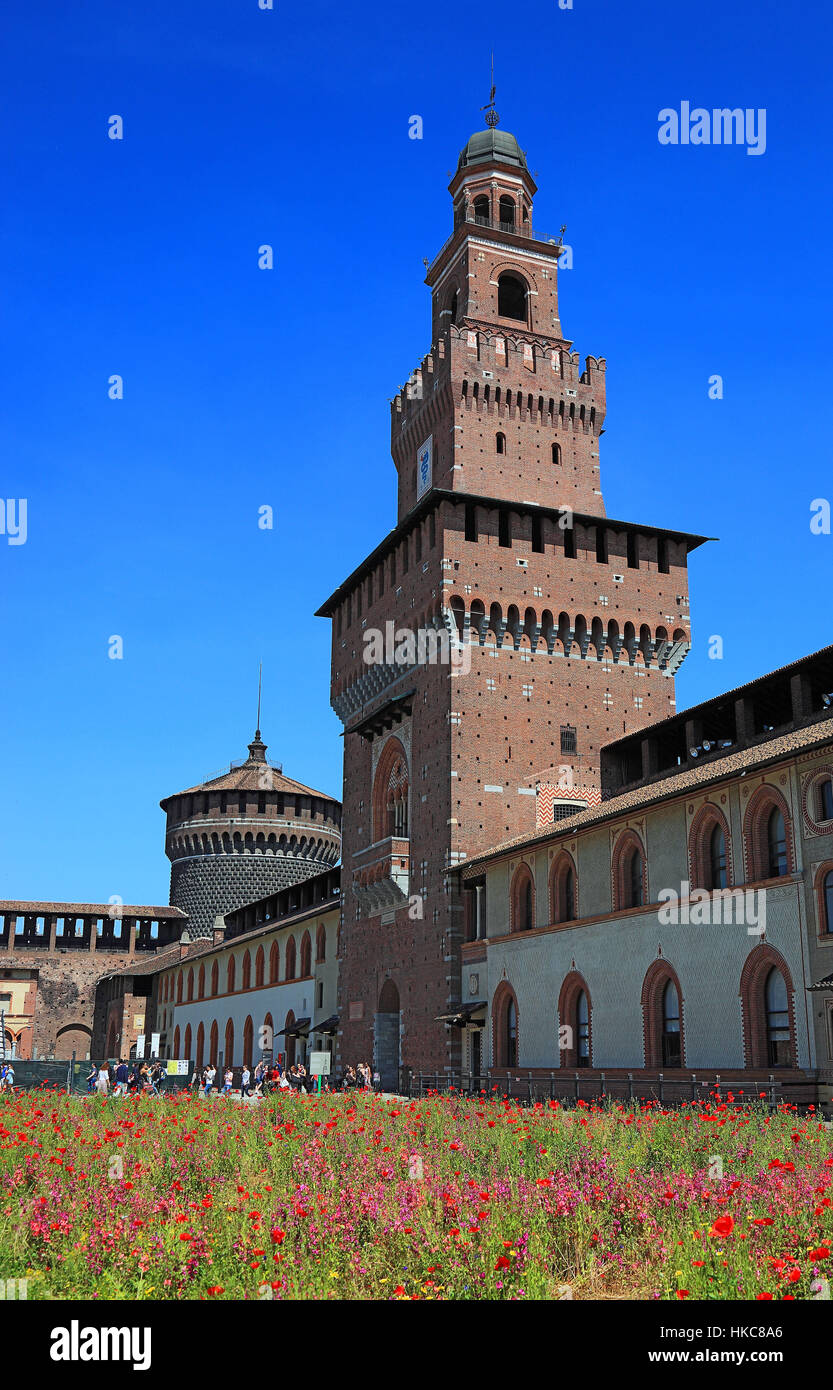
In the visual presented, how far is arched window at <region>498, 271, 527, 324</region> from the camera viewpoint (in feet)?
154

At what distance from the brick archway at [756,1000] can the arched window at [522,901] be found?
32.3 ft

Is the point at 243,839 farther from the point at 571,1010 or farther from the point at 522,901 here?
the point at 571,1010

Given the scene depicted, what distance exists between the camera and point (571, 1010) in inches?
1212

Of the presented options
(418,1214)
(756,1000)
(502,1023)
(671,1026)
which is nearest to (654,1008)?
(671,1026)

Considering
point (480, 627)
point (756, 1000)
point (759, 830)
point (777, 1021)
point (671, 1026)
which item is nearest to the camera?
point (777, 1021)

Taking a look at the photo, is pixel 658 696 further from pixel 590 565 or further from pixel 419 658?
pixel 419 658

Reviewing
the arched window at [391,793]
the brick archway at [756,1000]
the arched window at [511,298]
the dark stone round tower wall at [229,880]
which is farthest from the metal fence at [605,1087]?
the dark stone round tower wall at [229,880]

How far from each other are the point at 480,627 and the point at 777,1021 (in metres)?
18.5

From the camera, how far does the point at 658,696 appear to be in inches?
1607

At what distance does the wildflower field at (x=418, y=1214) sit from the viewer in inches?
281

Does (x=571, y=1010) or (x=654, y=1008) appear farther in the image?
(x=571, y=1010)

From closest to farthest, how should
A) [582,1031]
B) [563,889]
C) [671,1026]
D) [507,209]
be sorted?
[671,1026]
[582,1031]
[563,889]
[507,209]
